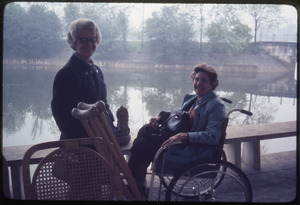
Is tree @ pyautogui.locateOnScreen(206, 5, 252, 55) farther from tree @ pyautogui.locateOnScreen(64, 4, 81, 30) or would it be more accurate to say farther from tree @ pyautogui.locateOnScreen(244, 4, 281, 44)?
tree @ pyautogui.locateOnScreen(64, 4, 81, 30)

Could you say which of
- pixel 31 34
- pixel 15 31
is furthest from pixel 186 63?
pixel 15 31

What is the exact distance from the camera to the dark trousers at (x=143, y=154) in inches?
77.7

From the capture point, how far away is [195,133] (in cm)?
181

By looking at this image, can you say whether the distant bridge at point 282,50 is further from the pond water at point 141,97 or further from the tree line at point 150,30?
the tree line at point 150,30

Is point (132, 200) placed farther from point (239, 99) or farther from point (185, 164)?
point (239, 99)

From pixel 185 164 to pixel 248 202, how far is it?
0.49 m

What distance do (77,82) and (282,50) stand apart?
2694 centimetres

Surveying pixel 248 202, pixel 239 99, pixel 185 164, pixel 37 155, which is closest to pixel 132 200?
pixel 185 164

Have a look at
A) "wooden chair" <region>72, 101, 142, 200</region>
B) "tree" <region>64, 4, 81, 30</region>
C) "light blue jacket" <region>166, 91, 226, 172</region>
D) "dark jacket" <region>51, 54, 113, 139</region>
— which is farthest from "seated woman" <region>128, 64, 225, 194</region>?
"tree" <region>64, 4, 81, 30</region>

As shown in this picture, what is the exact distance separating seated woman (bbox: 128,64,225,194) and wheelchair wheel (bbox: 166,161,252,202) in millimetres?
82

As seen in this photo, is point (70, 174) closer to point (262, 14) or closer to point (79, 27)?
point (79, 27)

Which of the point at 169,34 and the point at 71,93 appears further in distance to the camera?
the point at 169,34

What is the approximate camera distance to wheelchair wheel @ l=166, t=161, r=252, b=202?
1810mm

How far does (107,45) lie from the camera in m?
26.8
